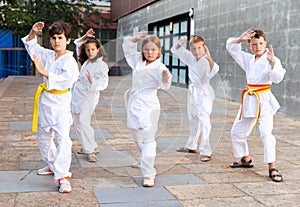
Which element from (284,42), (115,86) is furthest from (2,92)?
(115,86)

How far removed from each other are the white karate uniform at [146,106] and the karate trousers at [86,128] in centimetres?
103

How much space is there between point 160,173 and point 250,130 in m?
1.24

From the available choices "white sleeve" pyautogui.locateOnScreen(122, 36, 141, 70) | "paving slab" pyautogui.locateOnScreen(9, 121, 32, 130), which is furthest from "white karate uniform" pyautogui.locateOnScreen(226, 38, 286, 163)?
"paving slab" pyautogui.locateOnScreen(9, 121, 32, 130)

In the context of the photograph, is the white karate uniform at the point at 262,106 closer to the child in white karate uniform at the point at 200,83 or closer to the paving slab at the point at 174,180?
the child in white karate uniform at the point at 200,83

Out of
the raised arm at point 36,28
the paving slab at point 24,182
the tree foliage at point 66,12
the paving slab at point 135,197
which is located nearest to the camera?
the paving slab at point 135,197

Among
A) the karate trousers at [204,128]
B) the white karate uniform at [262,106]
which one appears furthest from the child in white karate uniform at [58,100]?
the white karate uniform at [262,106]

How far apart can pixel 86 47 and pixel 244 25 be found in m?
7.64

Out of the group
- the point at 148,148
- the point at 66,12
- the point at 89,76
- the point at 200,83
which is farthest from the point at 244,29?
the point at 66,12

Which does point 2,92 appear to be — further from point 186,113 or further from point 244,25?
point 186,113

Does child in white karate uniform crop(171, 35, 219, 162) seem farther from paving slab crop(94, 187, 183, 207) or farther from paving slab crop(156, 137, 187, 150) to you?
paving slab crop(94, 187, 183, 207)

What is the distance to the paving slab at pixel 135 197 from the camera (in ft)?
13.4

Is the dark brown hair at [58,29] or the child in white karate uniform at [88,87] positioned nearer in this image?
the dark brown hair at [58,29]

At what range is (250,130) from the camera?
5488mm

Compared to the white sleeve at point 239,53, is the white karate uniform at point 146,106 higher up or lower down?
lower down
